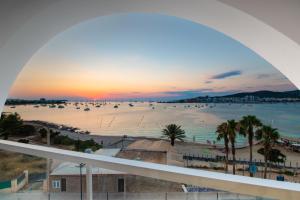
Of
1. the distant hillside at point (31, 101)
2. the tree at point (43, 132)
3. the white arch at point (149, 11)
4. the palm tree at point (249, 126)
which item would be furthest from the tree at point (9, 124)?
the palm tree at point (249, 126)

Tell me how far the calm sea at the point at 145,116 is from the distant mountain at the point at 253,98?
0.15 m

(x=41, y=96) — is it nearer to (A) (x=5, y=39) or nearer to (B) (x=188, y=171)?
(A) (x=5, y=39)

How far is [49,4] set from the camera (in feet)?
6.06

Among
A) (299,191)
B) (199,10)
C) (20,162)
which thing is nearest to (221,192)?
(299,191)

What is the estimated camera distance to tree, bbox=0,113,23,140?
3.85m

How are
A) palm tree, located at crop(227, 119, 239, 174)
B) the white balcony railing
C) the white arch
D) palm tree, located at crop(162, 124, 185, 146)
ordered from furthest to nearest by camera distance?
palm tree, located at crop(162, 124, 185, 146) → palm tree, located at crop(227, 119, 239, 174) → the white arch → the white balcony railing

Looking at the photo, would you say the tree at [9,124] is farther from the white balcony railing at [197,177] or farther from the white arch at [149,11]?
the white balcony railing at [197,177]

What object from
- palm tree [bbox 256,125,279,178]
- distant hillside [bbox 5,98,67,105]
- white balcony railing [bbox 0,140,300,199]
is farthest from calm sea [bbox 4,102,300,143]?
white balcony railing [bbox 0,140,300,199]

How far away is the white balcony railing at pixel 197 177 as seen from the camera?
965 millimetres

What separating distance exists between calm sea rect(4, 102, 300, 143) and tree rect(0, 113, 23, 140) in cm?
9

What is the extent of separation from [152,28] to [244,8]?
3.13 meters

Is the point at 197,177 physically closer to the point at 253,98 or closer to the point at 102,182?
the point at 102,182

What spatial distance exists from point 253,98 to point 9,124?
140 inches

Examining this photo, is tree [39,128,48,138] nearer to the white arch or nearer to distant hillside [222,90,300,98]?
the white arch
